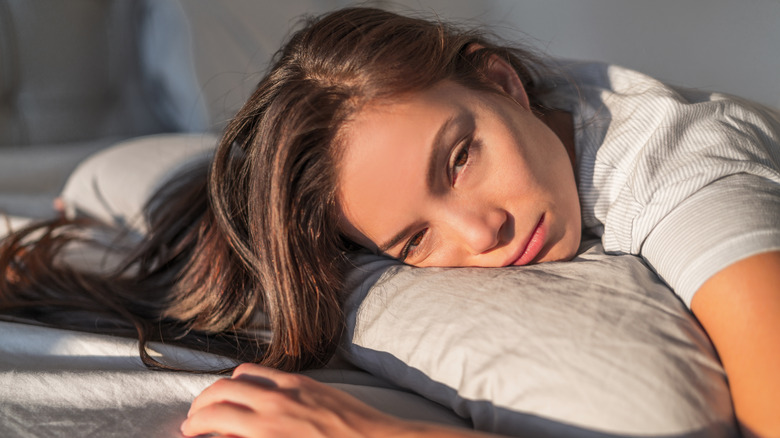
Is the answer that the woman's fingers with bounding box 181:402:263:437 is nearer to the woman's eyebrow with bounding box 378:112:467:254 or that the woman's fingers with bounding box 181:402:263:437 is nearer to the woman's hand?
the woman's hand

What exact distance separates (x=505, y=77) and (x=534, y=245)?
27 cm

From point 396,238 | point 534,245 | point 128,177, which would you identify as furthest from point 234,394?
point 128,177

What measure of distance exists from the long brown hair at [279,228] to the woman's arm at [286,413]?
159 millimetres

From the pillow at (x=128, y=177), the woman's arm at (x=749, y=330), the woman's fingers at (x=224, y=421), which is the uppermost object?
the woman's arm at (x=749, y=330)

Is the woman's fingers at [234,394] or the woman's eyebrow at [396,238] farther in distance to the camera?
the woman's eyebrow at [396,238]

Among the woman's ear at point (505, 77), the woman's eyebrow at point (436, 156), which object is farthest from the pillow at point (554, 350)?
the woman's ear at point (505, 77)

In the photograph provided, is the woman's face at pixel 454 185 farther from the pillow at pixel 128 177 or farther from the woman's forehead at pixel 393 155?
the pillow at pixel 128 177

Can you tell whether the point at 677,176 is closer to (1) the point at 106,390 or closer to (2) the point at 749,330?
(2) the point at 749,330

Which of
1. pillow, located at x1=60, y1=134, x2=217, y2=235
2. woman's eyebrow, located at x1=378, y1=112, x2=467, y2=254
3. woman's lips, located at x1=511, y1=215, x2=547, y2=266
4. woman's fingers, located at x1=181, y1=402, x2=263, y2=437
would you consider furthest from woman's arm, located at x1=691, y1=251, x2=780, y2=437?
pillow, located at x1=60, y1=134, x2=217, y2=235

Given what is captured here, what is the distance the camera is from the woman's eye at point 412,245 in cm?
74

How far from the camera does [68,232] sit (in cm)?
117

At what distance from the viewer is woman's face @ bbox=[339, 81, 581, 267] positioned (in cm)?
69

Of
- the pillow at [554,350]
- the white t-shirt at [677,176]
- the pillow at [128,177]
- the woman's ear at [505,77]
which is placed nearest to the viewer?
the pillow at [554,350]

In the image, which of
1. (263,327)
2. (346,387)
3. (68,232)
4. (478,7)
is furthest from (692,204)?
(478,7)
